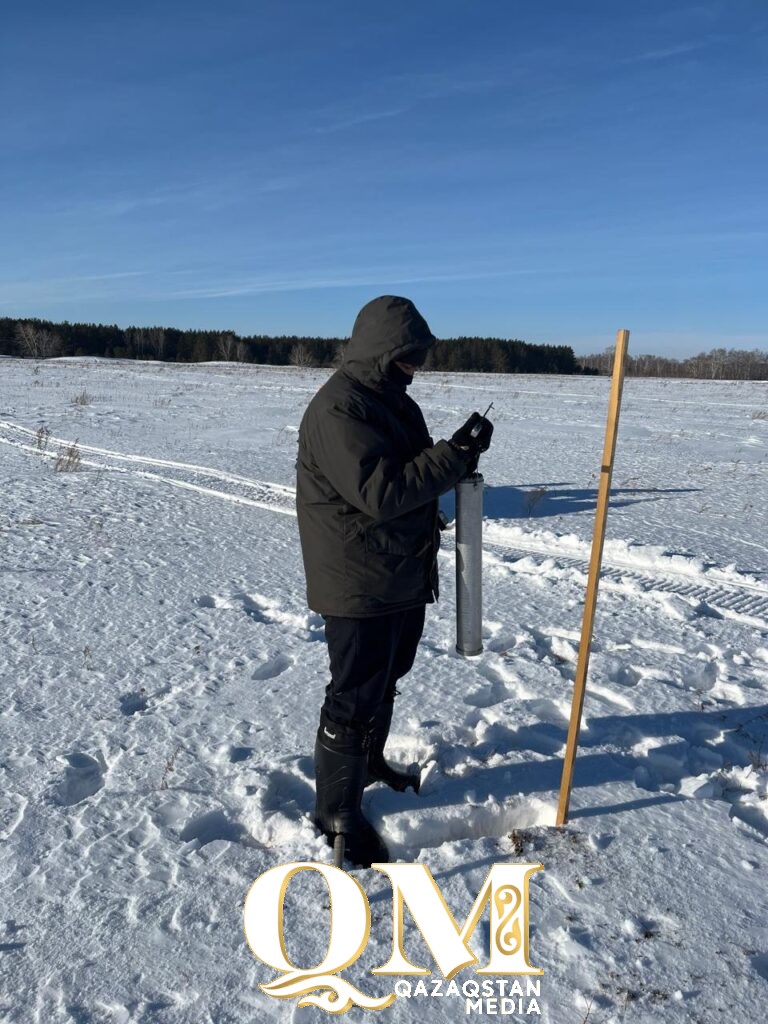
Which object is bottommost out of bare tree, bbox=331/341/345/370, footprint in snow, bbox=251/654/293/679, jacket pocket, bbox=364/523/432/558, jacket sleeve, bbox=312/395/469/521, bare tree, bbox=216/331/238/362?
footprint in snow, bbox=251/654/293/679

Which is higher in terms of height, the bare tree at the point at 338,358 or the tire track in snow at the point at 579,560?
the bare tree at the point at 338,358

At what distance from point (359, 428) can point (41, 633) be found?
2866 mm

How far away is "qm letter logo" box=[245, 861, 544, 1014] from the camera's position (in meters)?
2.03

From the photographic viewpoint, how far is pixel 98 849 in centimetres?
251

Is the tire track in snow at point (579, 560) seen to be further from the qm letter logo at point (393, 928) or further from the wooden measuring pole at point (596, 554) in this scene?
the qm letter logo at point (393, 928)

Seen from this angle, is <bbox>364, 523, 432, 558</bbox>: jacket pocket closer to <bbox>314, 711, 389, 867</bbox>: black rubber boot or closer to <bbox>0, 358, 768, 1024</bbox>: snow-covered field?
<bbox>314, 711, 389, 867</bbox>: black rubber boot

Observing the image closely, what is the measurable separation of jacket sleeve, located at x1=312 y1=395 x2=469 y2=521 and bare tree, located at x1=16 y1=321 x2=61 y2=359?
63082mm

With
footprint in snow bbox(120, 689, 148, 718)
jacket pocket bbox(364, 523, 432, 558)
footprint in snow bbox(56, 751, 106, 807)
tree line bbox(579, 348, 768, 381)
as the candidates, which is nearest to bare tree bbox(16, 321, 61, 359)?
tree line bbox(579, 348, 768, 381)

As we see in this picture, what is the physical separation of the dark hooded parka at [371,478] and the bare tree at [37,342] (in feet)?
207

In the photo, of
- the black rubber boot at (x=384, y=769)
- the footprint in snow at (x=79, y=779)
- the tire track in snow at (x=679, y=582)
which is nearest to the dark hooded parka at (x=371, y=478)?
the black rubber boot at (x=384, y=769)

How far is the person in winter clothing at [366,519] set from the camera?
91.0 inches

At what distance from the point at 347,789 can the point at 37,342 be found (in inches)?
2596

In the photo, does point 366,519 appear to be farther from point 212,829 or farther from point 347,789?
point 212,829

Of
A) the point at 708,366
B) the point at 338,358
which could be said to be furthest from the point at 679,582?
the point at 708,366
